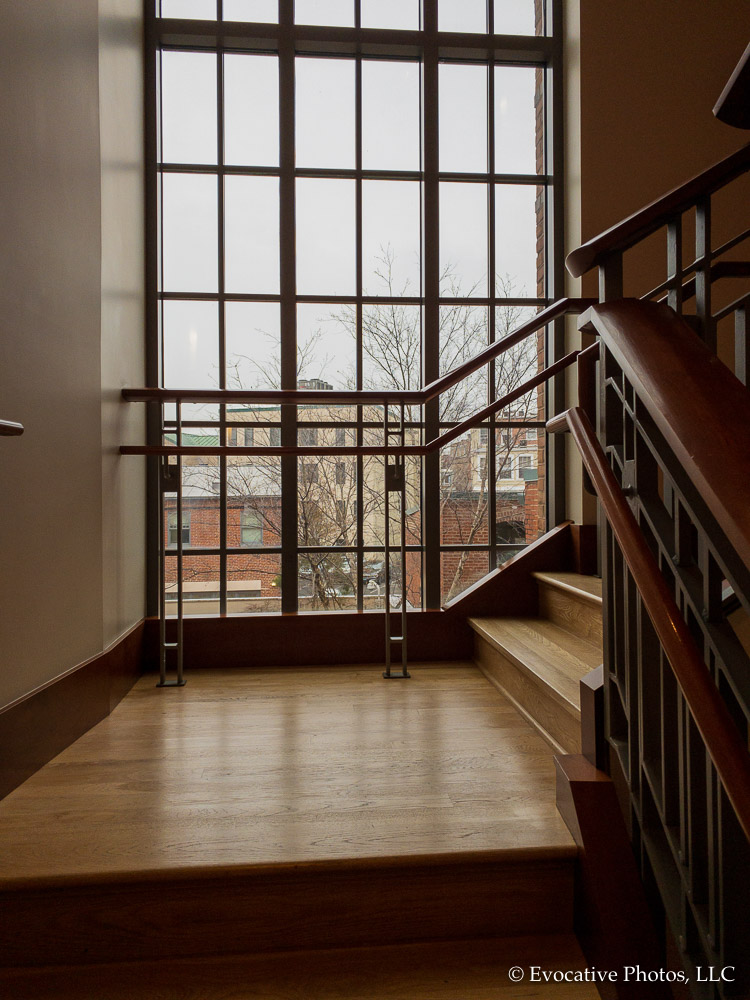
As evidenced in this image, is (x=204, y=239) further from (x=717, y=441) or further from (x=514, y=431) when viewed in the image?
(x=717, y=441)

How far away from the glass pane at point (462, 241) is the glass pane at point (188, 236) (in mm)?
1135

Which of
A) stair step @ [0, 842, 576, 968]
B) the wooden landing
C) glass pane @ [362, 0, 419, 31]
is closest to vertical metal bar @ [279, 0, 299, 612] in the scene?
glass pane @ [362, 0, 419, 31]

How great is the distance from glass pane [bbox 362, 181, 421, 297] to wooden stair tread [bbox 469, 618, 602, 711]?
5.56ft

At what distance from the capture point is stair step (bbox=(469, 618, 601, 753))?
1714 millimetres

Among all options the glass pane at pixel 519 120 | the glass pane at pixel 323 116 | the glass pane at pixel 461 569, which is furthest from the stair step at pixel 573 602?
the glass pane at pixel 323 116

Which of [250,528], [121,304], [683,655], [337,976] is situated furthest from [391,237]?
[337,976]

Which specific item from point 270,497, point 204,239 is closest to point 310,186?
point 204,239

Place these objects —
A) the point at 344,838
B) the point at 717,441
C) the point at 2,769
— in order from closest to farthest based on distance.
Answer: the point at 717,441
the point at 344,838
the point at 2,769

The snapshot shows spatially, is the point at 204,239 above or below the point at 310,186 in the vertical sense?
below

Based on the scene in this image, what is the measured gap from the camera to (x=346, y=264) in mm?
3078

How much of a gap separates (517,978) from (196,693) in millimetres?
1539

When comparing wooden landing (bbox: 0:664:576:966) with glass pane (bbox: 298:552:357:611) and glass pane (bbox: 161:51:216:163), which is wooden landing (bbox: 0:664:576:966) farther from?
glass pane (bbox: 161:51:216:163)

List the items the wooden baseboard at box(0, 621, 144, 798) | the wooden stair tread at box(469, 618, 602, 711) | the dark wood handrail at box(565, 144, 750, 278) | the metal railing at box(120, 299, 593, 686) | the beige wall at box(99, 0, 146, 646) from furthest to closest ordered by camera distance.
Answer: the metal railing at box(120, 299, 593, 686)
the beige wall at box(99, 0, 146, 646)
the wooden stair tread at box(469, 618, 602, 711)
the wooden baseboard at box(0, 621, 144, 798)
the dark wood handrail at box(565, 144, 750, 278)

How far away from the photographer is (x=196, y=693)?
7.80ft
